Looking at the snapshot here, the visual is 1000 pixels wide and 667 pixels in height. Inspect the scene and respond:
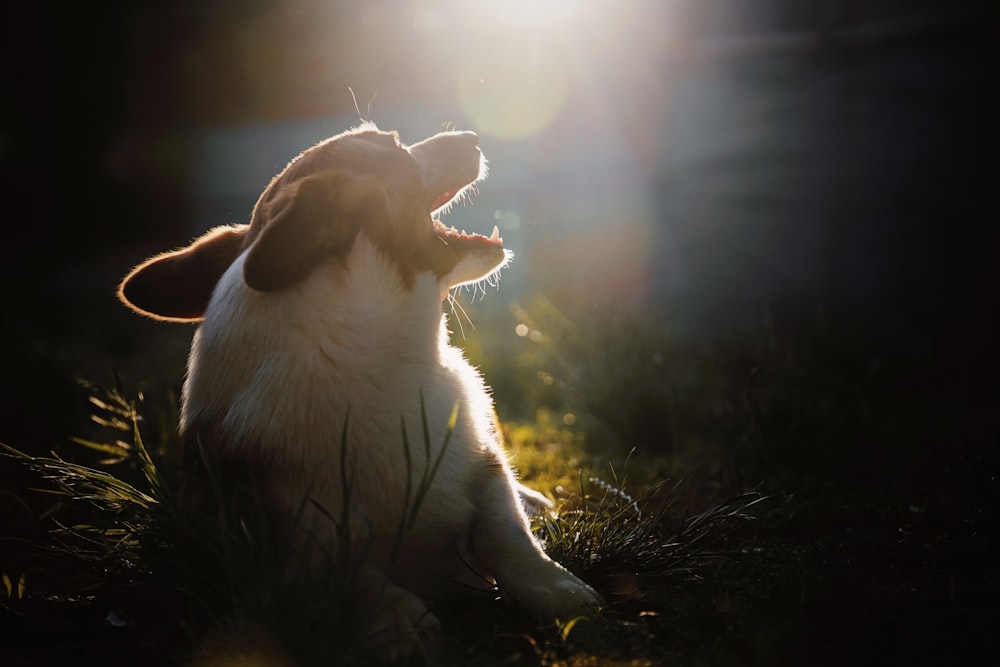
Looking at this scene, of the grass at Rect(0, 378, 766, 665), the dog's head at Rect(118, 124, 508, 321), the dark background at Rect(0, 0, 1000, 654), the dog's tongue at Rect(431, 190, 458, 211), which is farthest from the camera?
the dark background at Rect(0, 0, 1000, 654)

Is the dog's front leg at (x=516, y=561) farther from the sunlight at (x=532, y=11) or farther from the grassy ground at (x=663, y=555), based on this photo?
the sunlight at (x=532, y=11)

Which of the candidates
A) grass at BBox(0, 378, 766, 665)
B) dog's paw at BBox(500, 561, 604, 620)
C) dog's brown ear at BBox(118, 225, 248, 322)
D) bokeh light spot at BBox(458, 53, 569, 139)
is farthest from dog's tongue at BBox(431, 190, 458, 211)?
bokeh light spot at BBox(458, 53, 569, 139)

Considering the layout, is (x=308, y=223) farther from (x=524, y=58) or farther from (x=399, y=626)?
(x=524, y=58)

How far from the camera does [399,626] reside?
6.44 ft

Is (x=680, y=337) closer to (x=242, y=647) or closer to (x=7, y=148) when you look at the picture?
(x=242, y=647)

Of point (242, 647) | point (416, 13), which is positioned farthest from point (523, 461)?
point (416, 13)

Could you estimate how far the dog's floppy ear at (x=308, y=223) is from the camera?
2.15m

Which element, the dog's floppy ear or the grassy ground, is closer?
the grassy ground

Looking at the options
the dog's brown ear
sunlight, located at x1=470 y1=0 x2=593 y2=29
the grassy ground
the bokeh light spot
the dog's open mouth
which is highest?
sunlight, located at x1=470 y1=0 x2=593 y2=29

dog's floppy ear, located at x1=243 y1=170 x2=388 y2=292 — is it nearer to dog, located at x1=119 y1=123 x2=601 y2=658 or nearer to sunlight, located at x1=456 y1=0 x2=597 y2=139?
dog, located at x1=119 y1=123 x2=601 y2=658

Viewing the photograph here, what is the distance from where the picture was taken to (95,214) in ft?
26.2

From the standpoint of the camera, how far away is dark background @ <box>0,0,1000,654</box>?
21.9 ft

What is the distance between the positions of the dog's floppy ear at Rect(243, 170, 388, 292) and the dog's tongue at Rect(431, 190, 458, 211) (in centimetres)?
36

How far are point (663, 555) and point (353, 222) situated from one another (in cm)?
132
